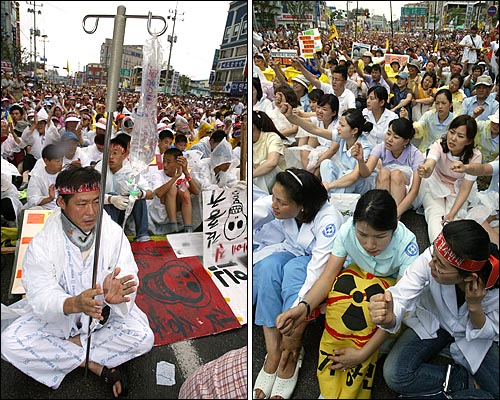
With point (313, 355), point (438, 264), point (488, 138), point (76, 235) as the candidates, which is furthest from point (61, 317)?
point (488, 138)

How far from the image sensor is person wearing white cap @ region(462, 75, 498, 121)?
1.17 metres

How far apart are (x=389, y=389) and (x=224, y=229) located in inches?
23.2

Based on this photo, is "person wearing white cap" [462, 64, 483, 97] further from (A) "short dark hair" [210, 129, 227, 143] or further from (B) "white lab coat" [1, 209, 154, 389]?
(B) "white lab coat" [1, 209, 154, 389]

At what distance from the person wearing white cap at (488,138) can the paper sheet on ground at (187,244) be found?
741mm

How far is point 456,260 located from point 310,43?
0.67 meters

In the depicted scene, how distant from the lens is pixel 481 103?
1.17 metres

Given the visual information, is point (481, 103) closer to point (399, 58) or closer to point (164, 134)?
point (399, 58)

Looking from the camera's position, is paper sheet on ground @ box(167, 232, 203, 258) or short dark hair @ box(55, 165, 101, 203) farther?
paper sheet on ground @ box(167, 232, 203, 258)

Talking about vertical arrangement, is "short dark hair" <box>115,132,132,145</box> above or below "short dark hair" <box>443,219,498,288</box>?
above

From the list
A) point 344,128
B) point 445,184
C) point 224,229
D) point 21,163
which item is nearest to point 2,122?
point 21,163

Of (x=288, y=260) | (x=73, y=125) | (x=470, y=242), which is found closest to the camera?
(x=470, y=242)

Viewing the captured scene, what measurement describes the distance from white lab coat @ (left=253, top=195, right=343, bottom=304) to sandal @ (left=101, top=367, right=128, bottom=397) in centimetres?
45

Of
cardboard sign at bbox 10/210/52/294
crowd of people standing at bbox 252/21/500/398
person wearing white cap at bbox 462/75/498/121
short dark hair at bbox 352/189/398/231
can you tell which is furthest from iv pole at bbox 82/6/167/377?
person wearing white cap at bbox 462/75/498/121

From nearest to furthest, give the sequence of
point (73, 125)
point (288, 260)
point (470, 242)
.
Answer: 1. point (470, 242)
2. point (73, 125)
3. point (288, 260)
